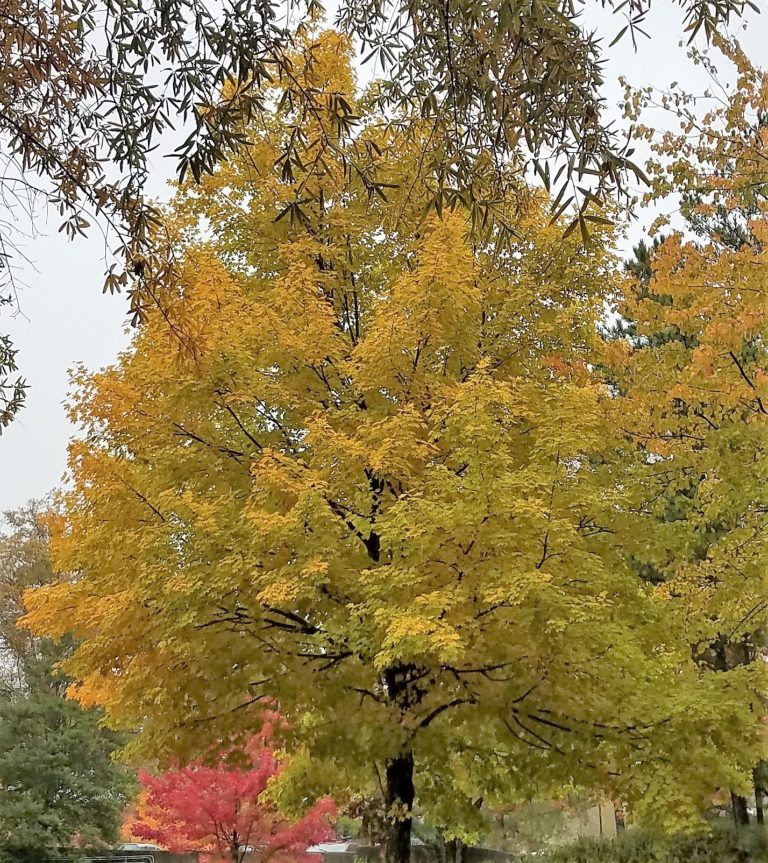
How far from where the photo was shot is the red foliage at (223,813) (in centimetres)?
1359

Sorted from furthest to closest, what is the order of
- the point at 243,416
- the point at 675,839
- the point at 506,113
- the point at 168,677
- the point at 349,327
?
the point at 675,839, the point at 349,327, the point at 243,416, the point at 168,677, the point at 506,113

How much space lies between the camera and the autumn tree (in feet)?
19.6

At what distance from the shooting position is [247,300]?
744cm

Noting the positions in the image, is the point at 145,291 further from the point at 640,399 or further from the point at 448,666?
the point at 640,399

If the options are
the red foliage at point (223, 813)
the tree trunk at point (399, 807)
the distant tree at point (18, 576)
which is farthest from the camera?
the distant tree at point (18, 576)

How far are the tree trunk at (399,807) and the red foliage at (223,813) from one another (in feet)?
20.1

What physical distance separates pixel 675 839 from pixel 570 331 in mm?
10283

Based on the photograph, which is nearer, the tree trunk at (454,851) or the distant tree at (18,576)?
the tree trunk at (454,851)

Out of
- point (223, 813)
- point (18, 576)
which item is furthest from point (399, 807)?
point (18, 576)

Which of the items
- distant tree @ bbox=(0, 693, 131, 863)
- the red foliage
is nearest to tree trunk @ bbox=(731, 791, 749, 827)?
the red foliage

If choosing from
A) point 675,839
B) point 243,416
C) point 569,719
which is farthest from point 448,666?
point 675,839

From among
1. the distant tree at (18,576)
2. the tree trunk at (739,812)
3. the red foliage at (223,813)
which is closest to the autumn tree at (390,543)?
the red foliage at (223,813)

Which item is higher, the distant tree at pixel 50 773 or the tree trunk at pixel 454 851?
the distant tree at pixel 50 773

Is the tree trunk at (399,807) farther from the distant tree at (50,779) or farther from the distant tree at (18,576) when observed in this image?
the distant tree at (18,576)
